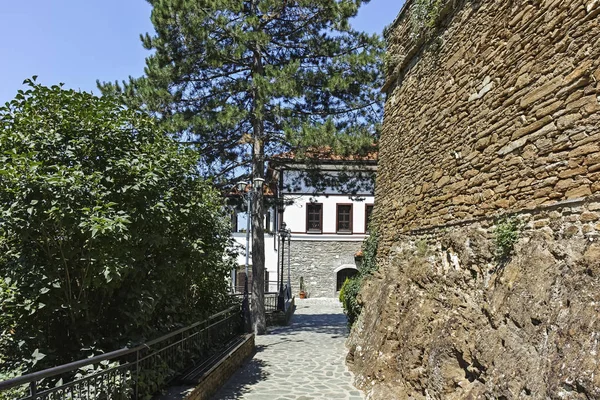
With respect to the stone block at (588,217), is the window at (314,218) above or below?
above

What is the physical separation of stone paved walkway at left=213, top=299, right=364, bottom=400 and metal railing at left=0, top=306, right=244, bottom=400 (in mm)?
971

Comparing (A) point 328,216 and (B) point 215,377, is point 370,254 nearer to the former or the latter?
(B) point 215,377

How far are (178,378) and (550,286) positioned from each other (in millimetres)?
4333

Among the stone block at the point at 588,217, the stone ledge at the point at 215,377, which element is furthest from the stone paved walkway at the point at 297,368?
the stone block at the point at 588,217

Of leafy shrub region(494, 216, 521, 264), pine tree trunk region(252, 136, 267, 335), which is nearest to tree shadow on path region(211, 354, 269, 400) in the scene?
pine tree trunk region(252, 136, 267, 335)

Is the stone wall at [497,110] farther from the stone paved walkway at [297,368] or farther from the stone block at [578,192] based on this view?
the stone paved walkway at [297,368]

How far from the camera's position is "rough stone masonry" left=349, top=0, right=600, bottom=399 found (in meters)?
3.51

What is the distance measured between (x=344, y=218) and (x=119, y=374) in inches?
850

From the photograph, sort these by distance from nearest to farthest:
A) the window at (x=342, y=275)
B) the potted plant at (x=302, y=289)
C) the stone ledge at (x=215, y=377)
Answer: the stone ledge at (x=215, y=377) → the potted plant at (x=302, y=289) → the window at (x=342, y=275)

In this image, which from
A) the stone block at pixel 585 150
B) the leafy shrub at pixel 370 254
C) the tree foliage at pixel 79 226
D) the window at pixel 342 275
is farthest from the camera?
the window at pixel 342 275

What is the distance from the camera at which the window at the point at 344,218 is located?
998 inches

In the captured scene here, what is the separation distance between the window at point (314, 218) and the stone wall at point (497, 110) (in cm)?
1653

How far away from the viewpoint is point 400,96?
29.1 ft

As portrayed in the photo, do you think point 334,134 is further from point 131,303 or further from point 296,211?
point 296,211
